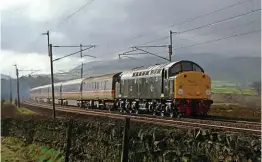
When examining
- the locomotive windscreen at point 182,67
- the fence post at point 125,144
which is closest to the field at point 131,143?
the fence post at point 125,144

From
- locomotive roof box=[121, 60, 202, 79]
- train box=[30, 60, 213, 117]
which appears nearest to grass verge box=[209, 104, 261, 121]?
train box=[30, 60, 213, 117]

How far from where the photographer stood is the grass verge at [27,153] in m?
19.6

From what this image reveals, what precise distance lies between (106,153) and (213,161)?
619cm

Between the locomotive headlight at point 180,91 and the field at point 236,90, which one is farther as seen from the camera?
the field at point 236,90

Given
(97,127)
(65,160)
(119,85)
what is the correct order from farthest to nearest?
(119,85) < (65,160) < (97,127)

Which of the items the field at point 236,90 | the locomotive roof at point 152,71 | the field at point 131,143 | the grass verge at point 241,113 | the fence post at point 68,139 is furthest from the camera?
the field at point 236,90

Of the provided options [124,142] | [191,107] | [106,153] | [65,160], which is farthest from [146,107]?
[124,142]

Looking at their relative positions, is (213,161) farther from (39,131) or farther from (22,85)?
(22,85)

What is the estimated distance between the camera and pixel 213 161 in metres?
9.62

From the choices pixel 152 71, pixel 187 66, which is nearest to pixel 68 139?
pixel 187 66

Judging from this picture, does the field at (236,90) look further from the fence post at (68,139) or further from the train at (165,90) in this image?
the fence post at (68,139)

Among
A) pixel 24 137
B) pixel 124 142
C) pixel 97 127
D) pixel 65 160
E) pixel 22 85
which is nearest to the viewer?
pixel 124 142

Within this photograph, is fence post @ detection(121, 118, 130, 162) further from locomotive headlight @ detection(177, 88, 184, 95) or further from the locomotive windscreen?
the locomotive windscreen

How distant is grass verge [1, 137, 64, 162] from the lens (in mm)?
19609
